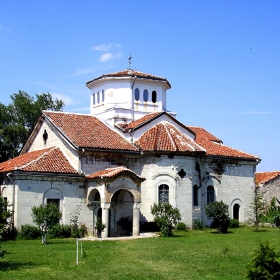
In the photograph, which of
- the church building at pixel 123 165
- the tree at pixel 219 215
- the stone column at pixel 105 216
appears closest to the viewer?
the stone column at pixel 105 216

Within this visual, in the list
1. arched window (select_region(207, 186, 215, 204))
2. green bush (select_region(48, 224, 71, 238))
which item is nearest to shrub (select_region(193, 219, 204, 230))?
arched window (select_region(207, 186, 215, 204))

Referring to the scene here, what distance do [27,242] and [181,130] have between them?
539 inches

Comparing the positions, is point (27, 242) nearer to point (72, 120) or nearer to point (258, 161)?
point (72, 120)

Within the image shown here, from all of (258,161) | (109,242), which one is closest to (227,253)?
(109,242)

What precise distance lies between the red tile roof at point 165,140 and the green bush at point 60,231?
6987 mm

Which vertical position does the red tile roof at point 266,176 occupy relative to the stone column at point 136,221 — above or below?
above

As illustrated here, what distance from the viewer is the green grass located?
15.9 metres

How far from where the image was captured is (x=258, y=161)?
3800 centimetres

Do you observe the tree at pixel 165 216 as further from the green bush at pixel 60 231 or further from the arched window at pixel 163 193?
the green bush at pixel 60 231

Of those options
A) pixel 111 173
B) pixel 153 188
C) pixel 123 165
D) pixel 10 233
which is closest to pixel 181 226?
pixel 153 188

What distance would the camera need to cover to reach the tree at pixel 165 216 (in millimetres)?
28781

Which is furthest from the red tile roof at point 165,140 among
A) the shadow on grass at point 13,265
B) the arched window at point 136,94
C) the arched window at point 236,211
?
the shadow on grass at point 13,265

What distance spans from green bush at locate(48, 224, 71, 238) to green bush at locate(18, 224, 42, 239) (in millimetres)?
734

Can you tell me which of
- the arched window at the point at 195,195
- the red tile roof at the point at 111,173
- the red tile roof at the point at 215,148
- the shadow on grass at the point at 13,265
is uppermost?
the red tile roof at the point at 215,148
